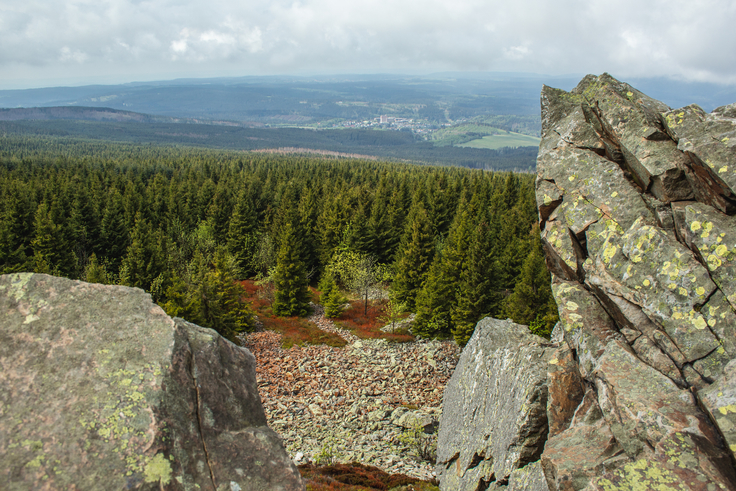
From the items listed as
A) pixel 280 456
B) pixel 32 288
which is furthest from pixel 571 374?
pixel 32 288

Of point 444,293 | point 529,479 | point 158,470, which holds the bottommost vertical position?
point 444,293

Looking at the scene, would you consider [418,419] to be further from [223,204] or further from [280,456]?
[223,204]

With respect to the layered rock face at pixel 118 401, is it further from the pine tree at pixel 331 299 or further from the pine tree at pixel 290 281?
the pine tree at pixel 331 299

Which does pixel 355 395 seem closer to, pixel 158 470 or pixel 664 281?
pixel 664 281

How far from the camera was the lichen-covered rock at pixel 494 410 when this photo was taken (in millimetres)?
12062

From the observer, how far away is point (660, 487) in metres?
7.56

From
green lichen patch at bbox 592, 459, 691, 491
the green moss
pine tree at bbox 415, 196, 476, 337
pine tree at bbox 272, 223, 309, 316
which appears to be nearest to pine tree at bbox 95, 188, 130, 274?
pine tree at bbox 272, 223, 309, 316

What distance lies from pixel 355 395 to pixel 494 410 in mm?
16960

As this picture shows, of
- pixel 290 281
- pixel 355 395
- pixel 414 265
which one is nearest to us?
pixel 355 395

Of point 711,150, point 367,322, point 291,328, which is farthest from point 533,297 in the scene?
point 711,150

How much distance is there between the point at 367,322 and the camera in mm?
51094

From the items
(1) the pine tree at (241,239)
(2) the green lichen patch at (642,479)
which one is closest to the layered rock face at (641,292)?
(2) the green lichen patch at (642,479)

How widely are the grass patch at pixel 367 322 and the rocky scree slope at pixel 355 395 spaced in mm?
1792

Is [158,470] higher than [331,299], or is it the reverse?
[158,470]
